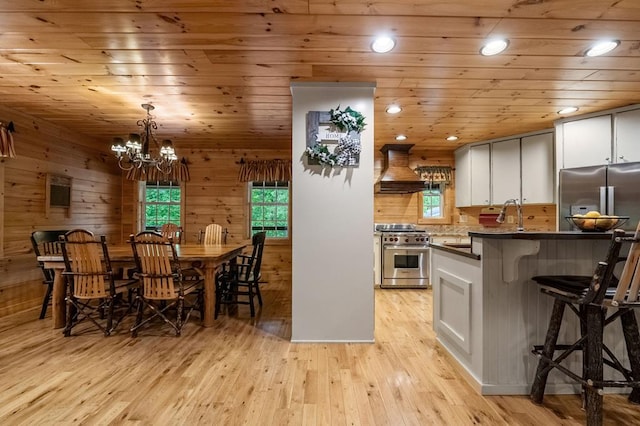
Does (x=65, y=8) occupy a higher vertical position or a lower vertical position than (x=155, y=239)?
higher

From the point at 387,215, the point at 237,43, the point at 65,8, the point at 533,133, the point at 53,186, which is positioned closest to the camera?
the point at 65,8

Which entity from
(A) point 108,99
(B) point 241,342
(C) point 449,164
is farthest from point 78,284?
(C) point 449,164

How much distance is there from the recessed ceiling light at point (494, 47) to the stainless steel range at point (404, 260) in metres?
3.16

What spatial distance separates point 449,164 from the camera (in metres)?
5.77

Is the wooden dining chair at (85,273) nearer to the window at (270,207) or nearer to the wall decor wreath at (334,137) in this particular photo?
the wall decor wreath at (334,137)

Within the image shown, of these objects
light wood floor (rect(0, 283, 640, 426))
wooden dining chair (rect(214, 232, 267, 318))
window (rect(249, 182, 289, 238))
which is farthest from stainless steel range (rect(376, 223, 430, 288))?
wooden dining chair (rect(214, 232, 267, 318))

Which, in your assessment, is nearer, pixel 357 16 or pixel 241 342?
pixel 357 16

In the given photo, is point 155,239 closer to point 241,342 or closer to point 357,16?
point 241,342

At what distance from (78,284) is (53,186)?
1.91 m

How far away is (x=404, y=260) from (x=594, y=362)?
3491mm

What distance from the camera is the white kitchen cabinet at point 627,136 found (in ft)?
11.1

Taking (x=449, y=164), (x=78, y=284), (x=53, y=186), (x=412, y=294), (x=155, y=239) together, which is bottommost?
(x=412, y=294)

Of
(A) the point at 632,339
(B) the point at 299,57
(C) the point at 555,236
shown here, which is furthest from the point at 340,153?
(A) the point at 632,339

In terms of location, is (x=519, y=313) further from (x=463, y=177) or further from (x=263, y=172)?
(x=263, y=172)
